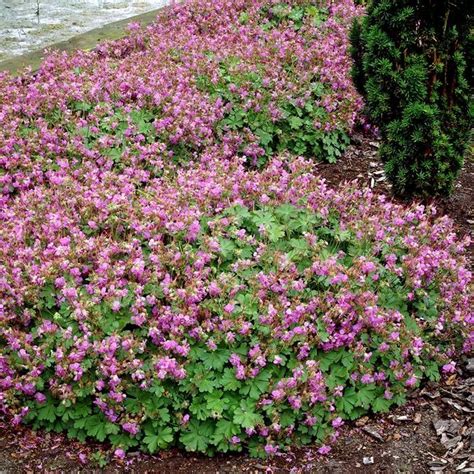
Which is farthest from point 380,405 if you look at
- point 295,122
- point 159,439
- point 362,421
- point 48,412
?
point 295,122

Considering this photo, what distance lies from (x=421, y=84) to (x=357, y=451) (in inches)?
111

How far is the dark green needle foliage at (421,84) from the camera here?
16.6ft

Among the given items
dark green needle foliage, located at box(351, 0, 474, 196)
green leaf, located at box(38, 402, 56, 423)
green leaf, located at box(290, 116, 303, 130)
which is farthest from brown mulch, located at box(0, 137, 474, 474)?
green leaf, located at box(290, 116, 303, 130)

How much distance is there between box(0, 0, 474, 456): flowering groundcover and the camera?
136 inches

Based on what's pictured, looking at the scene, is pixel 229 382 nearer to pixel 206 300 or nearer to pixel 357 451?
pixel 206 300

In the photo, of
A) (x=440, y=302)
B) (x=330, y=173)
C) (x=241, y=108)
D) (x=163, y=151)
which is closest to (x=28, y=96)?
(x=163, y=151)

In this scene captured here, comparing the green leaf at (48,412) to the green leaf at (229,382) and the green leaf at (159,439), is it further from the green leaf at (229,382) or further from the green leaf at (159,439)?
the green leaf at (229,382)

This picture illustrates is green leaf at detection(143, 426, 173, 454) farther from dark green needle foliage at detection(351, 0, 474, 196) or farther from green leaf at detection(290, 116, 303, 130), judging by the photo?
green leaf at detection(290, 116, 303, 130)

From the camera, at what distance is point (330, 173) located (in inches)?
247

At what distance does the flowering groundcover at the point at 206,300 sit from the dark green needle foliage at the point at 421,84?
3.01 ft

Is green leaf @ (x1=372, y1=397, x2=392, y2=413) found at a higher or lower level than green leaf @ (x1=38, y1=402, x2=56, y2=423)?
lower

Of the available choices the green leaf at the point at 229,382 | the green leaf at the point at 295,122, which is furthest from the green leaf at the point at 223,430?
the green leaf at the point at 295,122

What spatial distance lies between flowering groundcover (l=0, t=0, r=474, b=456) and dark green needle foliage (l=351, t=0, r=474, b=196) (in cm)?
92

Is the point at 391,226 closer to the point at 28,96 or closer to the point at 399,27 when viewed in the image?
the point at 399,27
